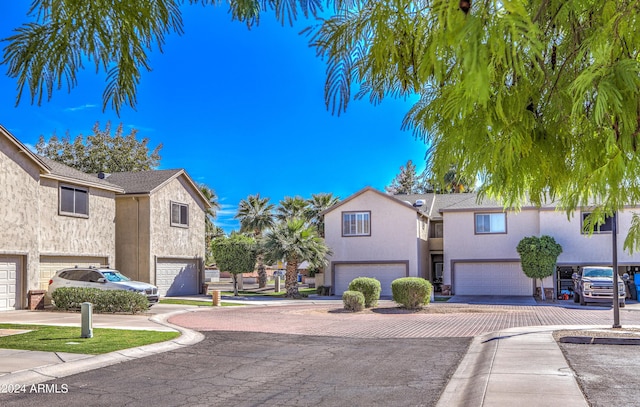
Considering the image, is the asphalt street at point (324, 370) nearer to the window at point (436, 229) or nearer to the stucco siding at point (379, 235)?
the stucco siding at point (379, 235)

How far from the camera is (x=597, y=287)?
30.0 meters

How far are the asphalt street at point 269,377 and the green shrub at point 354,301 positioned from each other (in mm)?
10520

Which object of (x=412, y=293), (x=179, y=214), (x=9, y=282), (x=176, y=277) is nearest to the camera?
(x=9, y=282)

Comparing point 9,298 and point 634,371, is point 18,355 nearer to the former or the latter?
point 634,371

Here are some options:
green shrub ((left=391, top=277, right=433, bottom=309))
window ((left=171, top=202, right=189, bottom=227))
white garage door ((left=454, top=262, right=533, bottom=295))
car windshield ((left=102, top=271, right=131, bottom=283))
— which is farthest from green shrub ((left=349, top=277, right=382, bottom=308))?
white garage door ((left=454, top=262, right=533, bottom=295))

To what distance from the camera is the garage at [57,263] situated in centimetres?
2608

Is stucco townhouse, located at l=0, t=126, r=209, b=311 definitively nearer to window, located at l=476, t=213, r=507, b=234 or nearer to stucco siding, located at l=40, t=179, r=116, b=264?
stucco siding, located at l=40, t=179, r=116, b=264

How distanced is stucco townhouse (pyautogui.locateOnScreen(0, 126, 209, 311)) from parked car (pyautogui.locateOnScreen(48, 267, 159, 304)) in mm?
869

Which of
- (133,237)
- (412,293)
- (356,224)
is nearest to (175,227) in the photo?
(133,237)

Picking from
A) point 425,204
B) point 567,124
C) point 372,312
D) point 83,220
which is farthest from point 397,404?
point 425,204

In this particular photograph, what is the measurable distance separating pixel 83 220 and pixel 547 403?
2539 cm

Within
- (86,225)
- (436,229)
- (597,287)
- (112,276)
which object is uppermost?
(86,225)

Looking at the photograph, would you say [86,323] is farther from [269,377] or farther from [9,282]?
[9,282]

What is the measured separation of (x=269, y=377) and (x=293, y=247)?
25.4 meters
